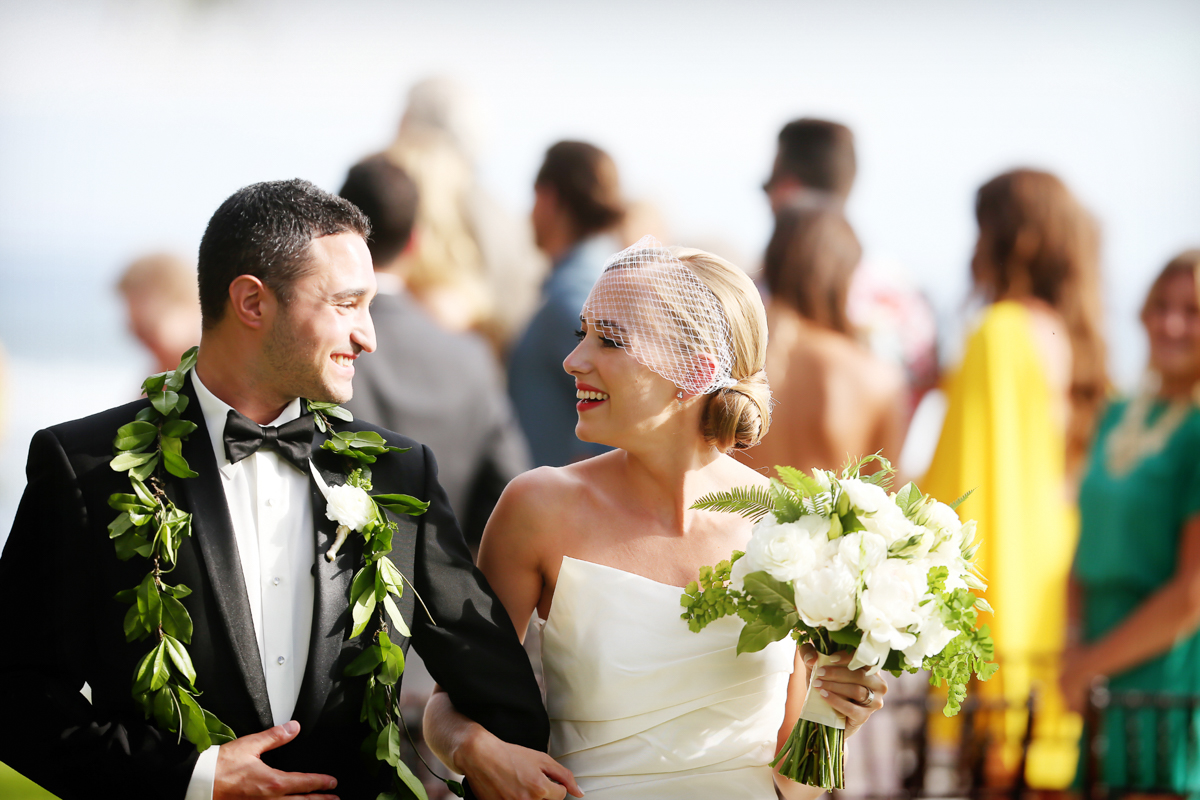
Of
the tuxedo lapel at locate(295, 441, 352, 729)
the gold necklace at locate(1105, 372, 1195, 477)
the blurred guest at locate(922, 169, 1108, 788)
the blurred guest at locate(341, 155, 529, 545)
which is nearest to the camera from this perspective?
the tuxedo lapel at locate(295, 441, 352, 729)

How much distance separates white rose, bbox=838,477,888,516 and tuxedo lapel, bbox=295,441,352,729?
994 millimetres

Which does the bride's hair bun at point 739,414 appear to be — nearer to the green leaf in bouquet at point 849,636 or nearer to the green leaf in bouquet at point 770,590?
the green leaf in bouquet at point 770,590

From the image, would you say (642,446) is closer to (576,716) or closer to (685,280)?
(685,280)

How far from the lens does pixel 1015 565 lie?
489cm

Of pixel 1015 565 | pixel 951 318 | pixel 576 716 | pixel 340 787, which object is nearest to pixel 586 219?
pixel 951 318

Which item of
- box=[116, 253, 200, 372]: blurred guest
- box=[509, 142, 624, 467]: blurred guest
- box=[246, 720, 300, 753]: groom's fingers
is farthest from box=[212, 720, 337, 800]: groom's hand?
box=[116, 253, 200, 372]: blurred guest

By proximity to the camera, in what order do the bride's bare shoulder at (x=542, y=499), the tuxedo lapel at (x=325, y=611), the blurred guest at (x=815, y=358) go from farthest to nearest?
→ the blurred guest at (x=815, y=358), the bride's bare shoulder at (x=542, y=499), the tuxedo lapel at (x=325, y=611)

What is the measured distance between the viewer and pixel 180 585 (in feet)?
6.70

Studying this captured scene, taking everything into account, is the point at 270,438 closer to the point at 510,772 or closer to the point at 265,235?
the point at 265,235

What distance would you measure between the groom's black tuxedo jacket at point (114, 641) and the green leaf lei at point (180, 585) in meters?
0.03

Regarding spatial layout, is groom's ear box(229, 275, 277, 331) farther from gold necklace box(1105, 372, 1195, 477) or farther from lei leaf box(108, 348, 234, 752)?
gold necklace box(1105, 372, 1195, 477)

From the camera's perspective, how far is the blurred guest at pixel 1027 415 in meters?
4.85

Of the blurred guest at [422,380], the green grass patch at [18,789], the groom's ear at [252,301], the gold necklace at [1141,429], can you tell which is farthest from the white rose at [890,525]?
the gold necklace at [1141,429]

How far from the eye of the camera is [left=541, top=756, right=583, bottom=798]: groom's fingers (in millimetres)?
2270
